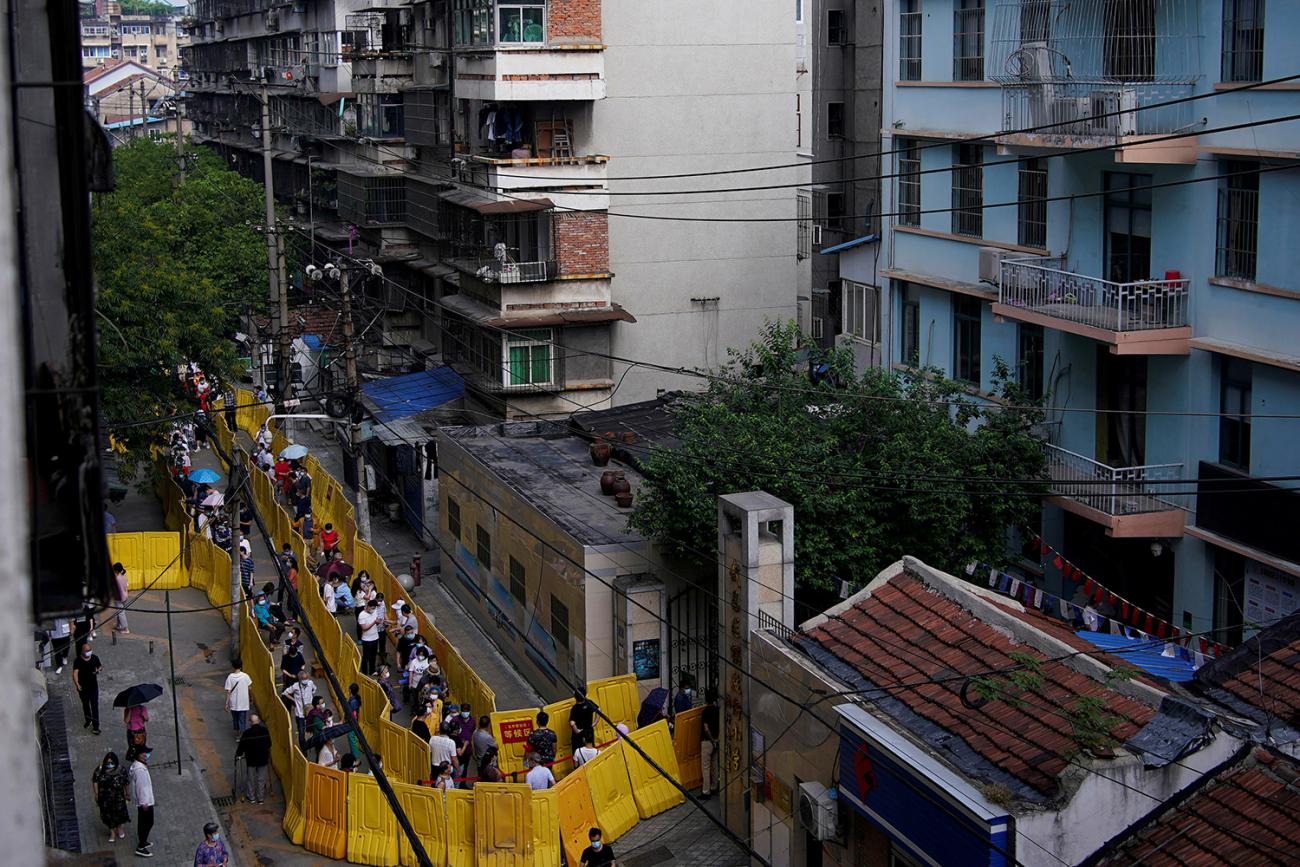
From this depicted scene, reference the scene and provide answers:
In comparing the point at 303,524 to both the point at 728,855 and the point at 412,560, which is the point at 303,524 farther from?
the point at 728,855

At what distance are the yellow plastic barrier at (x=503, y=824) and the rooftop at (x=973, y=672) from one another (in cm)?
413

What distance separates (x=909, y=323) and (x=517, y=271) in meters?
10.7

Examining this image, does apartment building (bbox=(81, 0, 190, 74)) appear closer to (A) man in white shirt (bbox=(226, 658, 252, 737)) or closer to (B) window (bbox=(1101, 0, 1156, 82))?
(A) man in white shirt (bbox=(226, 658, 252, 737))

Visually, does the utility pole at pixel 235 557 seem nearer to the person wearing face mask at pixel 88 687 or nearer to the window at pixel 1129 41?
the person wearing face mask at pixel 88 687

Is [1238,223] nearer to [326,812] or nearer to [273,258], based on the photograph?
[326,812]

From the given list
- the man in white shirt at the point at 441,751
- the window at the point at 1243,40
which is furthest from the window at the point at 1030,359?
the man in white shirt at the point at 441,751

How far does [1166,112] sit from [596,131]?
18084 mm

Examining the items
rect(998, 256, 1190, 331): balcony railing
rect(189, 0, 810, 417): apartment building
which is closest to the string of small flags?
rect(998, 256, 1190, 331): balcony railing

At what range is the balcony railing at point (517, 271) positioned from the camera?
3712cm

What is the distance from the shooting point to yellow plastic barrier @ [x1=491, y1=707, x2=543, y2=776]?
70.0 feet

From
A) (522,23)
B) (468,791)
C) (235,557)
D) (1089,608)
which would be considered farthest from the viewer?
(522,23)

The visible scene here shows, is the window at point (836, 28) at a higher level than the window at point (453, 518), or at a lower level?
higher

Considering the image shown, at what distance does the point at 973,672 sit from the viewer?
52.4 ft

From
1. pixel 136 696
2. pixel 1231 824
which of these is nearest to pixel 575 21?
pixel 136 696
